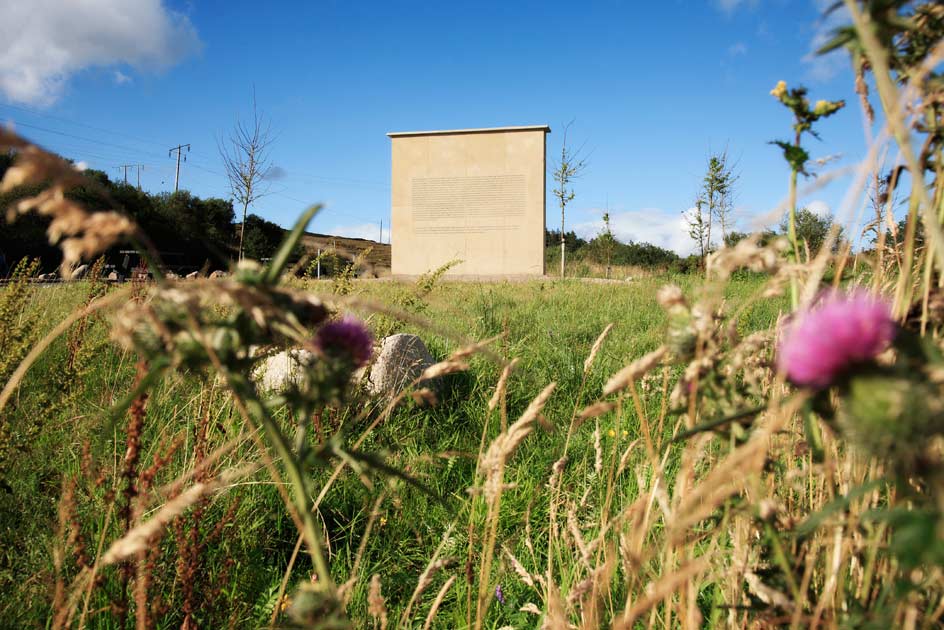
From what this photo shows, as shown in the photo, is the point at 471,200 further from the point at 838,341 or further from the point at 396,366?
the point at 838,341

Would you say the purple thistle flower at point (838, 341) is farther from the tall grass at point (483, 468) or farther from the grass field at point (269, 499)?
the grass field at point (269, 499)

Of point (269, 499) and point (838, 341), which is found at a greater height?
point (838, 341)

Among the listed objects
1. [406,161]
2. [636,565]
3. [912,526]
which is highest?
[406,161]

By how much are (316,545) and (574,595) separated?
0.64 metres

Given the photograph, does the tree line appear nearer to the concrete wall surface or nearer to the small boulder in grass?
the concrete wall surface

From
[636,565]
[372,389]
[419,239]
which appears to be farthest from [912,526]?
[419,239]

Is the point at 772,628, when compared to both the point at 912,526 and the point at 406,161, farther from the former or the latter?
the point at 406,161

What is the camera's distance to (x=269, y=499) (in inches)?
79.8

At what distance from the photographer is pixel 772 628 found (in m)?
0.79

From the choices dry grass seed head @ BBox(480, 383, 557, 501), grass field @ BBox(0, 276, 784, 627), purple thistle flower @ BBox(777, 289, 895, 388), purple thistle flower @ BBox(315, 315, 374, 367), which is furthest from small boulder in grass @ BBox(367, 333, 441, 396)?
purple thistle flower @ BBox(777, 289, 895, 388)

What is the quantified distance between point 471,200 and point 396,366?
15.4 meters

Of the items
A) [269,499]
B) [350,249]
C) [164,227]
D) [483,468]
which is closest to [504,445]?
[483,468]

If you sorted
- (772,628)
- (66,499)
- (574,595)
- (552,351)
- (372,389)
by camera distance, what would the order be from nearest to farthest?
(772,628) < (574,595) < (66,499) < (372,389) < (552,351)

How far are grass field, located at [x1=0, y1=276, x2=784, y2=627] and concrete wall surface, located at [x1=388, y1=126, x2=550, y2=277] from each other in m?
14.2
